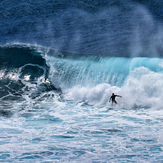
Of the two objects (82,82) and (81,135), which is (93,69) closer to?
(82,82)

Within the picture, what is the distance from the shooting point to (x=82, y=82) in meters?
18.7

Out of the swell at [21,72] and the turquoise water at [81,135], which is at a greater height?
the swell at [21,72]

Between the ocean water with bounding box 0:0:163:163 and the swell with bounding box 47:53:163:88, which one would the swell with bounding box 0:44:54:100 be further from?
the swell with bounding box 47:53:163:88

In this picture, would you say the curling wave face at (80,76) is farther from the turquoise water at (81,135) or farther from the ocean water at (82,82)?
the turquoise water at (81,135)

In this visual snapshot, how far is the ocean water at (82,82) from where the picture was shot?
913 cm

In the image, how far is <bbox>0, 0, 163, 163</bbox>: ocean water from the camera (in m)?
9.13

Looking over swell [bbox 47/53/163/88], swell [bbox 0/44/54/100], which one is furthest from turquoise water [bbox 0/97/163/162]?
swell [bbox 0/44/54/100]

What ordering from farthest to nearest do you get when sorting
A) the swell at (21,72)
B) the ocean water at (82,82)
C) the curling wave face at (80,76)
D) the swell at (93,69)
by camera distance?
the swell at (21,72) < the swell at (93,69) < the curling wave face at (80,76) < the ocean water at (82,82)

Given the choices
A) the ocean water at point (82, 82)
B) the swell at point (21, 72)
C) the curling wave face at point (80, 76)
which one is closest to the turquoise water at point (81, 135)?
the ocean water at point (82, 82)

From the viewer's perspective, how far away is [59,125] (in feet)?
38.6

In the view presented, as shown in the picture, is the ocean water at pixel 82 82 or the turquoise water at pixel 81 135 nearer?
the turquoise water at pixel 81 135

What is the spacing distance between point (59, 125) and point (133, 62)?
9061 millimetres

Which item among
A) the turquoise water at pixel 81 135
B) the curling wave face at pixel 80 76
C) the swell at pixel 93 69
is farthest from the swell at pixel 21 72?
the turquoise water at pixel 81 135

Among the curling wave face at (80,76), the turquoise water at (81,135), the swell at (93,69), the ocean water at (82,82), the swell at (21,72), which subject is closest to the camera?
the turquoise water at (81,135)
